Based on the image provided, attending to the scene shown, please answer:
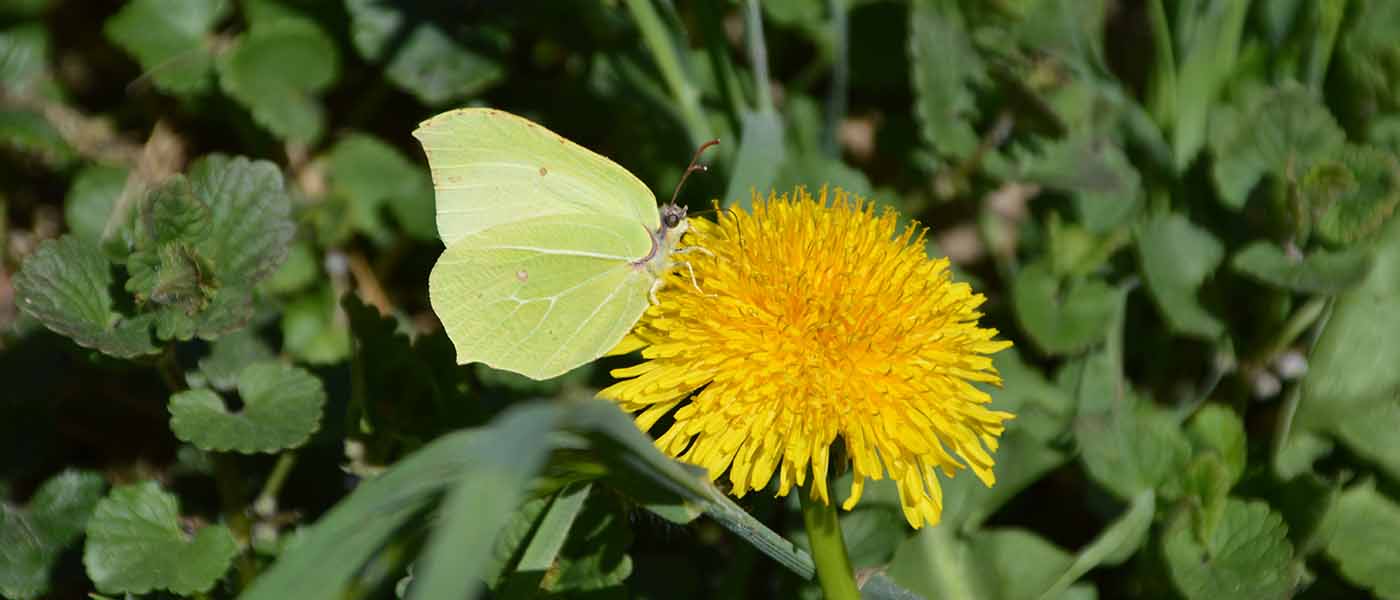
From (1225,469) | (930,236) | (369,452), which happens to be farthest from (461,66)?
(1225,469)

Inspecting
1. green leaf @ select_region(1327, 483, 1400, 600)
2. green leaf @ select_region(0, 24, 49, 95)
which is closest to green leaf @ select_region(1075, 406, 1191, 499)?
green leaf @ select_region(1327, 483, 1400, 600)

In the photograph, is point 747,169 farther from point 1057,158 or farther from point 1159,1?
point 1159,1

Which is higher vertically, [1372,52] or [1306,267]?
[1372,52]

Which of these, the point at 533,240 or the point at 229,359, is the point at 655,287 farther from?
the point at 229,359

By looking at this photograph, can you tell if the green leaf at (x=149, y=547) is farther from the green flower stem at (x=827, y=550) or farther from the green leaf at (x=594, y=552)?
the green flower stem at (x=827, y=550)

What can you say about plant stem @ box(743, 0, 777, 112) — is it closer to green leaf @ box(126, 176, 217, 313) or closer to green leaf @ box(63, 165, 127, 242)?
green leaf @ box(126, 176, 217, 313)

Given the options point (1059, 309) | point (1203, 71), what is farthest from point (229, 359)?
point (1203, 71)
